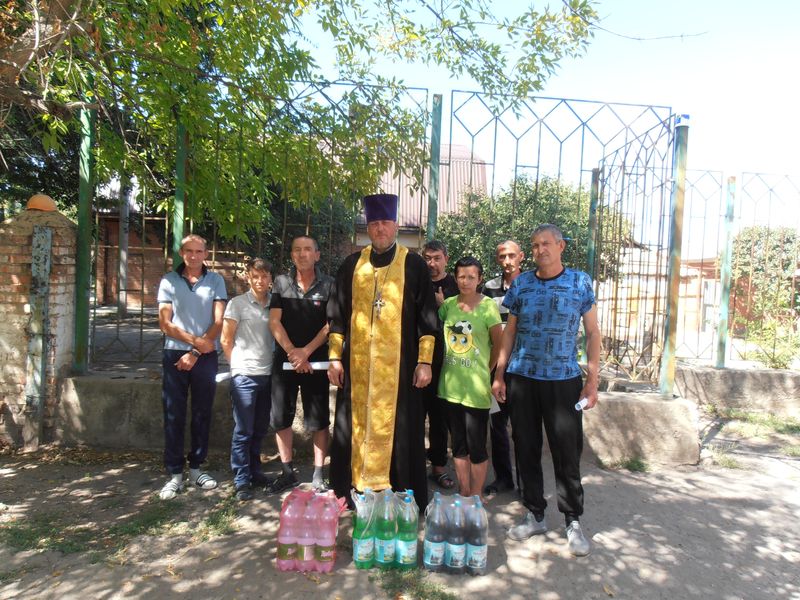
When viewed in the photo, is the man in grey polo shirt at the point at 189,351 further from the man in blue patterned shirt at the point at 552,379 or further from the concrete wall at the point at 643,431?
the concrete wall at the point at 643,431

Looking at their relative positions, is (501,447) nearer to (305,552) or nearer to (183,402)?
(305,552)

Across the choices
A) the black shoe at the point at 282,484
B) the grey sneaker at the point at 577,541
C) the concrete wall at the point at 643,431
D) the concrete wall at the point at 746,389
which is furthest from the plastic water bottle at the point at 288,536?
the concrete wall at the point at 746,389

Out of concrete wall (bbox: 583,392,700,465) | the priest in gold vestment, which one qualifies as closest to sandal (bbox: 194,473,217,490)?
the priest in gold vestment

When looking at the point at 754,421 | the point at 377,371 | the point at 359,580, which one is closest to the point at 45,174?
the point at 377,371

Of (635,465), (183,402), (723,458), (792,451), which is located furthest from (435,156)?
(792,451)

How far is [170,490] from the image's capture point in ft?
13.1

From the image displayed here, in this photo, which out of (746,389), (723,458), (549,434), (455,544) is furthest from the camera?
(746,389)

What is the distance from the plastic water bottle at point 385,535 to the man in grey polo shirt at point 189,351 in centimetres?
161

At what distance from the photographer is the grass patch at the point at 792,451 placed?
209 inches

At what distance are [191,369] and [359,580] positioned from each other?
6.35ft

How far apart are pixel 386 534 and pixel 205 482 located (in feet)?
5.57

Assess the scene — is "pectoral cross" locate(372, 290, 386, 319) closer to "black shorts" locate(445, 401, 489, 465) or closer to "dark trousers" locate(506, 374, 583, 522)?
"black shorts" locate(445, 401, 489, 465)

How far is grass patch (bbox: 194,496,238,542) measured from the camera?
3.47 metres

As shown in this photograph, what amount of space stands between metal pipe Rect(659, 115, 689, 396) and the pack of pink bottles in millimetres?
3303
